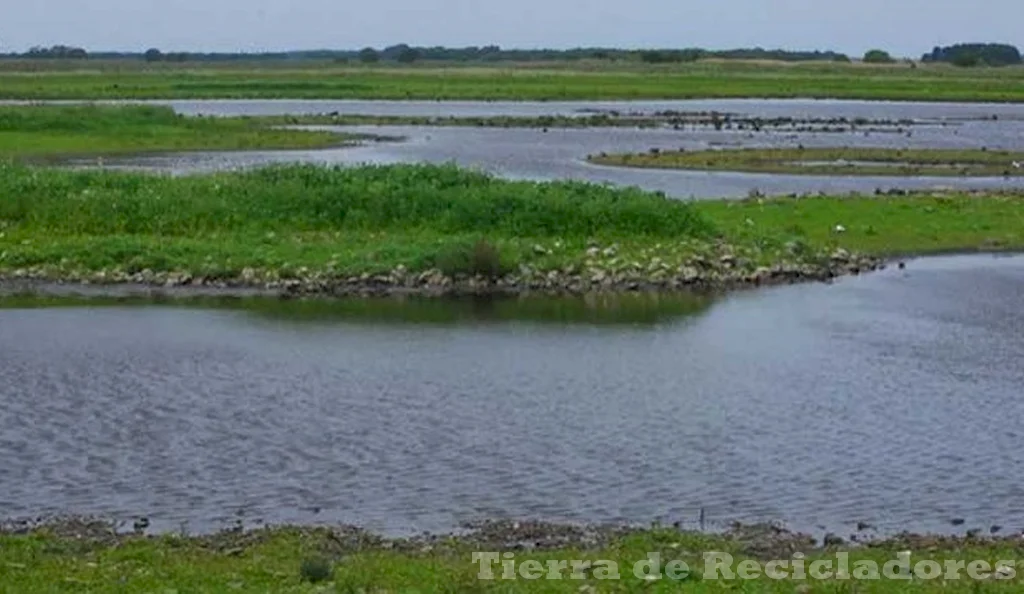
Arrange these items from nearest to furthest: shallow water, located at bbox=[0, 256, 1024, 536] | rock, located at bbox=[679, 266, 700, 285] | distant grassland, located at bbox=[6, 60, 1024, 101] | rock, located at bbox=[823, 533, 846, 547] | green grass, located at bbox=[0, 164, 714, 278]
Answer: rock, located at bbox=[823, 533, 846, 547], shallow water, located at bbox=[0, 256, 1024, 536], rock, located at bbox=[679, 266, 700, 285], green grass, located at bbox=[0, 164, 714, 278], distant grassland, located at bbox=[6, 60, 1024, 101]

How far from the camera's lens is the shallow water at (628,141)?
57.1 meters

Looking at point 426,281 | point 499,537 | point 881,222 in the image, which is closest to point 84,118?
point 881,222

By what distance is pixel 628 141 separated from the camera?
80.4 metres

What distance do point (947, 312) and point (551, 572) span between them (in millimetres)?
19257

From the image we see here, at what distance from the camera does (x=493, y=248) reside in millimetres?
33406

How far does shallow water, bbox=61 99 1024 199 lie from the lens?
57.1 m

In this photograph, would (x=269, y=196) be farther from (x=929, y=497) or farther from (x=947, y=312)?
(x=929, y=497)

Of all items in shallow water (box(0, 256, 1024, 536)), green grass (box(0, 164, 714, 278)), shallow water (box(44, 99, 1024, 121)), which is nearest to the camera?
shallow water (box(0, 256, 1024, 536))

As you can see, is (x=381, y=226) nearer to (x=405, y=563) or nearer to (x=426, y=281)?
(x=426, y=281)

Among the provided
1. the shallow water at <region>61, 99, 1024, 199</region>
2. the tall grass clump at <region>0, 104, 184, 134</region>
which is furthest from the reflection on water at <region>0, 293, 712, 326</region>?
the tall grass clump at <region>0, 104, 184, 134</region>

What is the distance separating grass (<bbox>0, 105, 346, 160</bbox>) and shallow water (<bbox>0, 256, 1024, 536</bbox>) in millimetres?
40303

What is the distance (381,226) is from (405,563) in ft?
80.6

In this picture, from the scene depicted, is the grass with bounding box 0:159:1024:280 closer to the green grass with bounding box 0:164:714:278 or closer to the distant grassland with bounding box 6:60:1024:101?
the green grass with bounding box 0:164:714:278

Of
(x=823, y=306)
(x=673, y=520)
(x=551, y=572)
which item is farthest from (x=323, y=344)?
(x=551, y=572)
